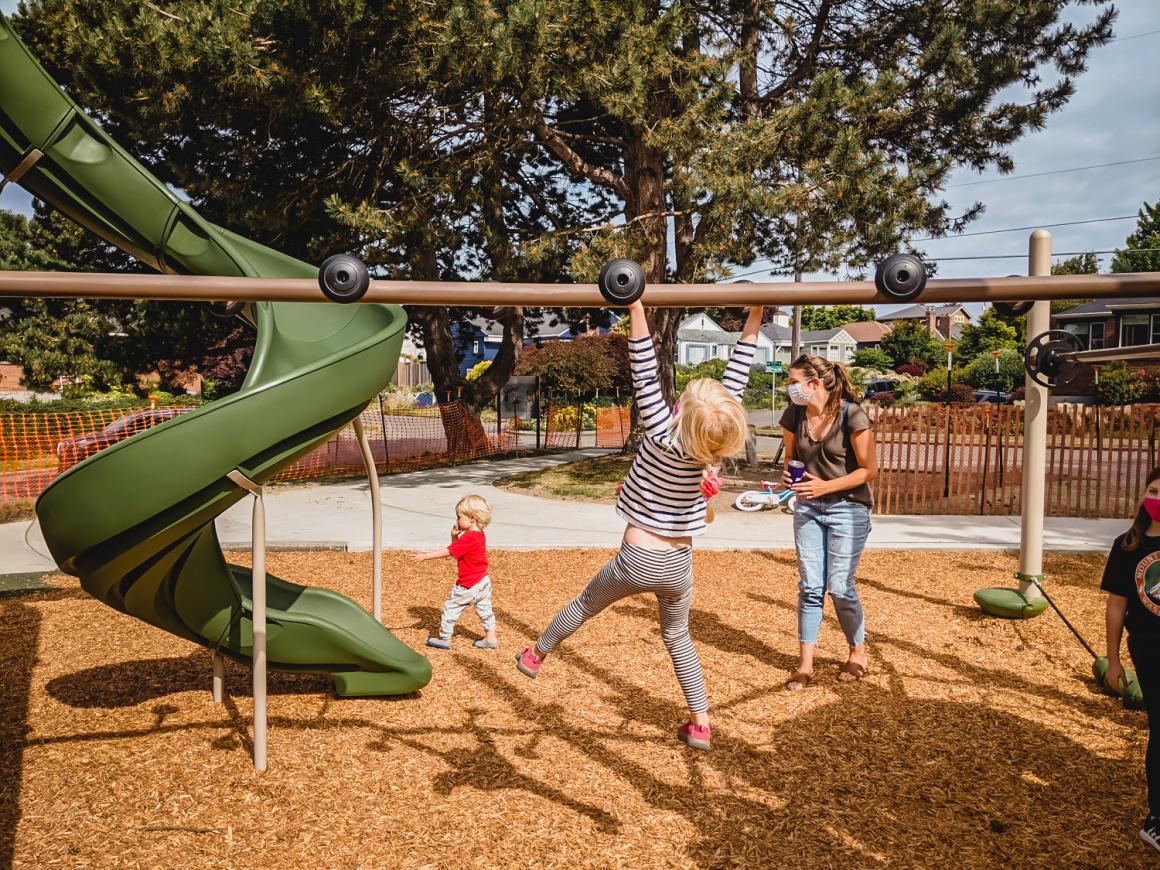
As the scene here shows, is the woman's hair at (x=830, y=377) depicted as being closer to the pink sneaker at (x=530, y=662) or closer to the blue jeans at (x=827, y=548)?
the blue jeans at (x=827, y=548)

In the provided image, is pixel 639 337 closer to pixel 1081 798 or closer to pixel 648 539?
pixel 648 539

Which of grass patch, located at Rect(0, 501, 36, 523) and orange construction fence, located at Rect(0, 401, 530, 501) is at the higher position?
orange construction fence, located at Rect(0, 401, 530, 501)

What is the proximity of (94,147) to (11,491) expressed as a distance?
495 inches

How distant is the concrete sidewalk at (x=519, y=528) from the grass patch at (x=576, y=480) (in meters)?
0.50

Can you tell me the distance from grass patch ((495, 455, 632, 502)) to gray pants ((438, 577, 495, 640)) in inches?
264

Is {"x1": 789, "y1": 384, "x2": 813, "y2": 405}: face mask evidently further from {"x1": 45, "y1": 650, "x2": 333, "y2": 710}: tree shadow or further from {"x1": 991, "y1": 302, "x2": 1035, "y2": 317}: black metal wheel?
{"x1": 45, "y1": 650, "x2": 333, "y2": 710}: tree shadow

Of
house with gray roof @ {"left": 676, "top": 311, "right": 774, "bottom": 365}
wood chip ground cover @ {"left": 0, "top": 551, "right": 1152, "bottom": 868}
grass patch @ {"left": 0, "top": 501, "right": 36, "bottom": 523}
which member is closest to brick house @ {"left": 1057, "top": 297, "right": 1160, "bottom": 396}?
house with gray roof @ {"left": 676, "top": 311, "right": 774, "bottom": 365}

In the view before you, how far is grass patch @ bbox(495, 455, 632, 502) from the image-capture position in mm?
12297

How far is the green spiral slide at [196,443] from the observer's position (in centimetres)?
289

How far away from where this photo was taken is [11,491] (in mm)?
13305

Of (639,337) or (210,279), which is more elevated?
(210,279)

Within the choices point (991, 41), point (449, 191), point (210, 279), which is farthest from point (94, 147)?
point (991, 41)

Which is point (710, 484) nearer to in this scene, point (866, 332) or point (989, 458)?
point (989, 458)

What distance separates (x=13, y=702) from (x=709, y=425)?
3.98 m
